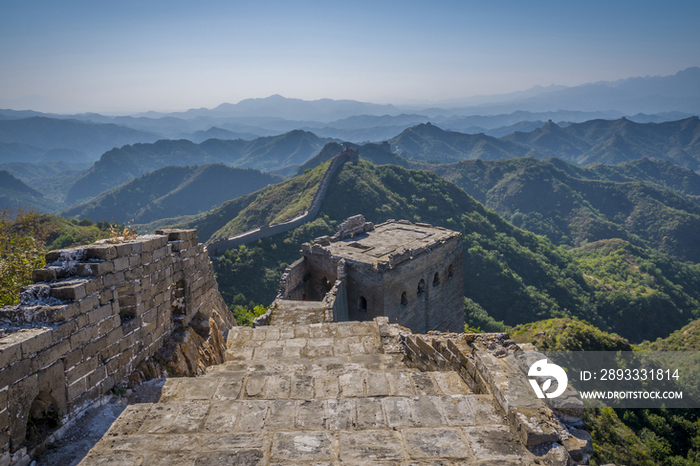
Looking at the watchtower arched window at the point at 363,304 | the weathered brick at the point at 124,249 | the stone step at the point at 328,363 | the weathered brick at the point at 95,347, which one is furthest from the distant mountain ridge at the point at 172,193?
the weathered brick at the point at 95,347

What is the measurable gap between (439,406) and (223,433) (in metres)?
2.30

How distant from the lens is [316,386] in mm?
4938

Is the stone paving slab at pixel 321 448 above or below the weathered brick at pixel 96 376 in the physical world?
below

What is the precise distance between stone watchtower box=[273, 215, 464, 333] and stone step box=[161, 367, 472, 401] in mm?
6554

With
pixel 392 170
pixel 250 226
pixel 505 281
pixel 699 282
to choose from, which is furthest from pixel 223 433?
pixel 699 282

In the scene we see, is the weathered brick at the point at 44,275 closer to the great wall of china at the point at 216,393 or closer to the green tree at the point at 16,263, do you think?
the great wall of china at the point at 216,393

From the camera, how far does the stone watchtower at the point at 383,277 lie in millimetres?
15062

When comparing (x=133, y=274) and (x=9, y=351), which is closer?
(x=9, y=351)

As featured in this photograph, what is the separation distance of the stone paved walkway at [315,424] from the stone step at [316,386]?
1 cm

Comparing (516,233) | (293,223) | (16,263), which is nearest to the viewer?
(16,263)

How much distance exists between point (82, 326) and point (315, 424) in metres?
2.94

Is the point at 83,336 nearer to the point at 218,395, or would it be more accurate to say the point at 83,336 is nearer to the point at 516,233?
the point at 218,395

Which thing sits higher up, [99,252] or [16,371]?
[99,252]

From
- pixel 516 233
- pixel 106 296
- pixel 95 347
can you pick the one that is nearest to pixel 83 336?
pixel 95 347
